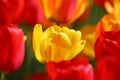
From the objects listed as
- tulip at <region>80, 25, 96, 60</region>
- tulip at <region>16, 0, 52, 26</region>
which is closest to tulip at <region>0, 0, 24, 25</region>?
tulip at <region>16, 0, 52, 26</region>

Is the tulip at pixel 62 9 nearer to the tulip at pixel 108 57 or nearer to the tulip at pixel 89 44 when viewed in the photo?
the tulip at pixel 89 44

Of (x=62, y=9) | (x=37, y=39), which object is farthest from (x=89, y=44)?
(x=37, y=39)

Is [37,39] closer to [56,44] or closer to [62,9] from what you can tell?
[56,44]

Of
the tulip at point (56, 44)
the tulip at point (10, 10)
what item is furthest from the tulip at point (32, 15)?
the tulip at point (56, 44)

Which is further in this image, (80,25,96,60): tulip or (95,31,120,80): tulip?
(80,25,96,60): tulip

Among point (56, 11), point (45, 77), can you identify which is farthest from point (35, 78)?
point (56, 11)

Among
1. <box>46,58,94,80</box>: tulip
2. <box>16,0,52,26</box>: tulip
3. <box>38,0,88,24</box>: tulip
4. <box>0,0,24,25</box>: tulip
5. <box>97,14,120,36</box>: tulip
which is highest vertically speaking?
<box>38,0,88,24</box>: tulip

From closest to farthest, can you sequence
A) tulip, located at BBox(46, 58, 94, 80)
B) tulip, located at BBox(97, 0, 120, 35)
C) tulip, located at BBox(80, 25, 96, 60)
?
tulip, located at BBox(46, 58, 94, 80), tulip, located at BBox(97, 0, 120, 35), tulip, located at BBox(80, 25, 96, 60)

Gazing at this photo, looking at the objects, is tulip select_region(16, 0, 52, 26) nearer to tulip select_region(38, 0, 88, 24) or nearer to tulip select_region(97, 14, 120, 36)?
tulip select_region(38, 0, 88, 24)
